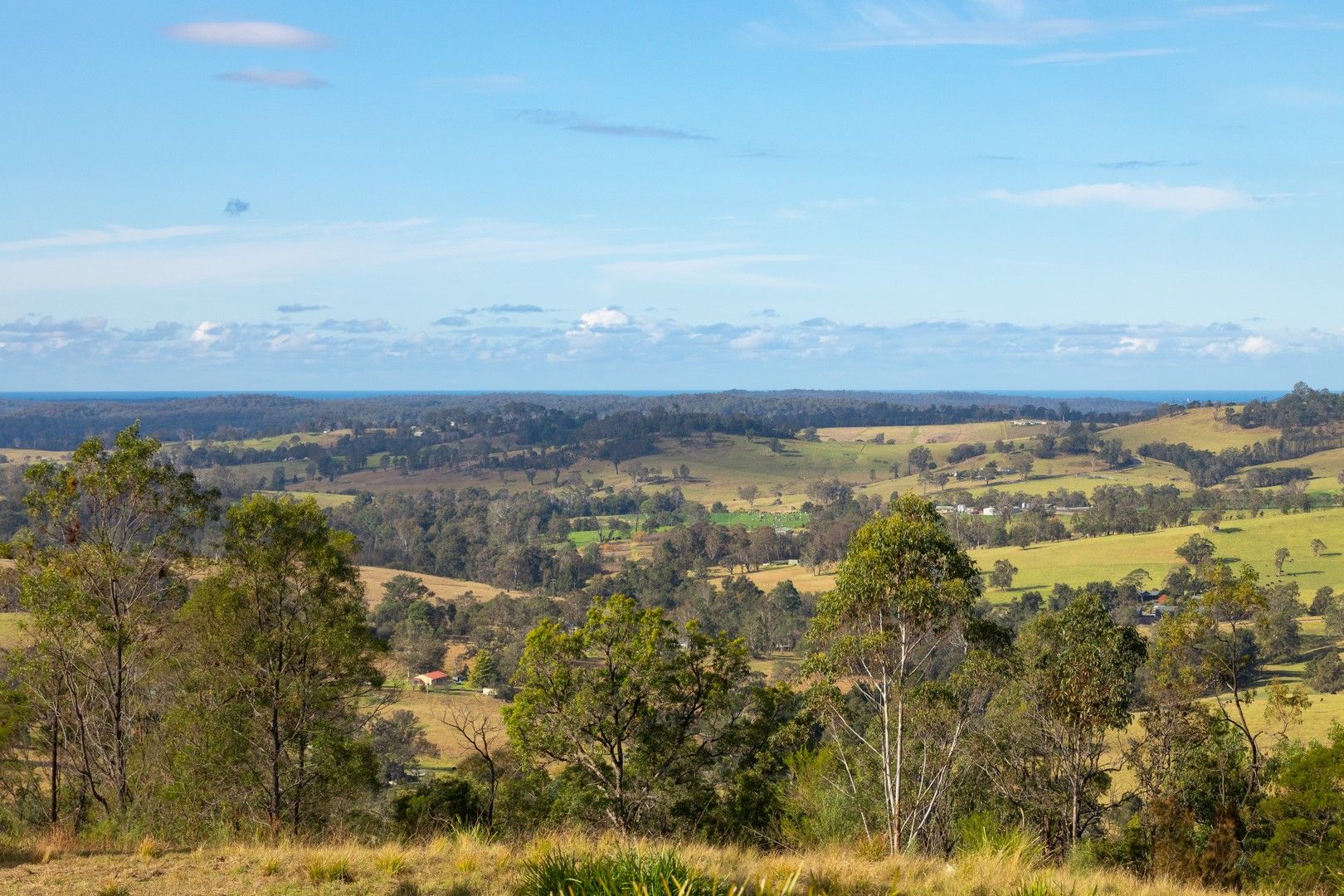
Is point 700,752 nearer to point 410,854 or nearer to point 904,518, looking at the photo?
point 904,518

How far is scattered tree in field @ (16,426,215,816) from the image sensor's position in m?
18.9

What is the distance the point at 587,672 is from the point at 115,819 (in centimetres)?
912

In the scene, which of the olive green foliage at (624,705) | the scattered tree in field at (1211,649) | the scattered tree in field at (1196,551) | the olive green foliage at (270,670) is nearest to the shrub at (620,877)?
the olive green foliage at (270,670)

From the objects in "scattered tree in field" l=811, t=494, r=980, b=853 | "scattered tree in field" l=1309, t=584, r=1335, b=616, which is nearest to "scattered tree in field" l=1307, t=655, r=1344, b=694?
"scattered tree in field" l=1309, t=584, r=1335, b=616

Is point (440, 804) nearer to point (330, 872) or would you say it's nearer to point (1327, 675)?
point (330, 872)

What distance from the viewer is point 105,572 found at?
19344mm

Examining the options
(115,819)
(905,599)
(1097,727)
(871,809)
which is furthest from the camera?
(871,809)

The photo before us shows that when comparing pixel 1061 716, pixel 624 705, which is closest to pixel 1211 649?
pixel 1061 716

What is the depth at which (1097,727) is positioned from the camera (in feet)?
72.7

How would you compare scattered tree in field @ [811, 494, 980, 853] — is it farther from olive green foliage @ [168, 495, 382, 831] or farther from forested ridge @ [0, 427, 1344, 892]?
olive green foliage @ [168, 495, 382, 831]

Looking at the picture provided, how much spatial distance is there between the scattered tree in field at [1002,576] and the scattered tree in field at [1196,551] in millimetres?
11583

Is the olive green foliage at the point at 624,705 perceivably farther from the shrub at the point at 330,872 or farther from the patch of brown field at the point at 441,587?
the patch of brown field at the point at 441,587

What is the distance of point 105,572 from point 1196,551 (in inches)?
2997

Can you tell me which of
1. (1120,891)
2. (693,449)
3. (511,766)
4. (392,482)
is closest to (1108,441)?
(693,449)
